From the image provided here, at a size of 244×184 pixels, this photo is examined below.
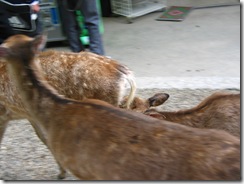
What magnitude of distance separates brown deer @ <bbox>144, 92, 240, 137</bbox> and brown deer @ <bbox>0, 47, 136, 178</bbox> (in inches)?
14.0

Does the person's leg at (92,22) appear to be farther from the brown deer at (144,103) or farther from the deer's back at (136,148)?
the deer's back at (136,148)

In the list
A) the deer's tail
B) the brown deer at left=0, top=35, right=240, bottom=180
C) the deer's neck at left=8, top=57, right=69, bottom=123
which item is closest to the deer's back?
the brown deer at left=0, top=35, right=240, bottom=180

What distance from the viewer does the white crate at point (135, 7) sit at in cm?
795

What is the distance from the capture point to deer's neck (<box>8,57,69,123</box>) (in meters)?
2.83

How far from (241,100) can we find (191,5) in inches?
217

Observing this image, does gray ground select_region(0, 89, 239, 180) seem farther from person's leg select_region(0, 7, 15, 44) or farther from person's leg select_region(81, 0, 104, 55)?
person's leg select_region(0, 7, 15, 44)

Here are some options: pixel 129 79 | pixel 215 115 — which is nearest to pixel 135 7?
pixel 129 79

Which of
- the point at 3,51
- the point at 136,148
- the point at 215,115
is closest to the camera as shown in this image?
the point at 136,148

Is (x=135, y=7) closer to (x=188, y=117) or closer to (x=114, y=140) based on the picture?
(x=188, y=117)

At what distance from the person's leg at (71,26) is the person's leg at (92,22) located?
0.32 meters

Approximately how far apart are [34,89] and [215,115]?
1.33 m

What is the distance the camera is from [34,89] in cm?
286

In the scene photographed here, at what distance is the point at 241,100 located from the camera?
318 cm

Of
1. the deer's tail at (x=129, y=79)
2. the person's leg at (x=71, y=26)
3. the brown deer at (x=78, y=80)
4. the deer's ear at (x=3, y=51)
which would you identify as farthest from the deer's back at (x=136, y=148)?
the person's leg at (x=71, y=26)
